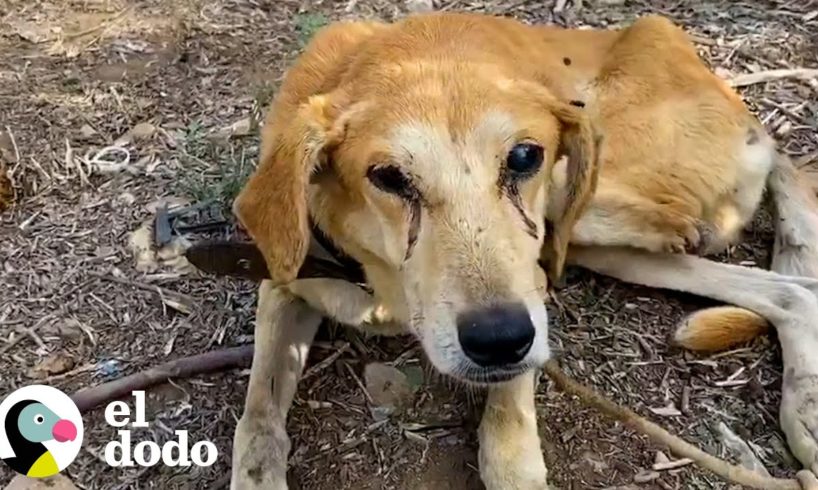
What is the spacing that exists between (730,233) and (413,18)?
1.24 m

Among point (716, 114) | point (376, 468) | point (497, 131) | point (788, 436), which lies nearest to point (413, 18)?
point (497, 131)

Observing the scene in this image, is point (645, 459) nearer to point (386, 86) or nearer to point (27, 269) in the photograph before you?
point (386, 86)

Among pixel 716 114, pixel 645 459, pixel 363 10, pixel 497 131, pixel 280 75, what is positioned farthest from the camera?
pixel 363 10

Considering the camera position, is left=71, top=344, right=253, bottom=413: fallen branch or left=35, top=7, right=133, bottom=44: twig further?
left=35, top=7, right=133, bottom=44: twig

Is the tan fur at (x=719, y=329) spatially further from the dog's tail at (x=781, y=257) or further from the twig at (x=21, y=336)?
the twig at (x=21, y=336)

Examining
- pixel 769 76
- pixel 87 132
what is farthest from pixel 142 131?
pixel 769 76

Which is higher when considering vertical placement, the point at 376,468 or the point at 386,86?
the point at 386,86

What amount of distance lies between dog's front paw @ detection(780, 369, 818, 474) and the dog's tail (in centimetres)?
22

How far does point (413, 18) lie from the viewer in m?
3.17

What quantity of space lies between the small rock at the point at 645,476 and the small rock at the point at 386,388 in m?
0.68

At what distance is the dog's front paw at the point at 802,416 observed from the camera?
2955 millimetres

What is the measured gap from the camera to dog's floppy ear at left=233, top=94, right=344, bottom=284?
271 cm

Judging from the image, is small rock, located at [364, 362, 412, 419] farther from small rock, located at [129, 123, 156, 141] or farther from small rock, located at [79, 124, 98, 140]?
small rock, located at [79, 124, 98, 140]

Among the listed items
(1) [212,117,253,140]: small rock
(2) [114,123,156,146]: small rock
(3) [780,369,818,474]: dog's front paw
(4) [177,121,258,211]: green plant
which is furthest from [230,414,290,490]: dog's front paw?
(2) [114,123,156,146]: small rock
